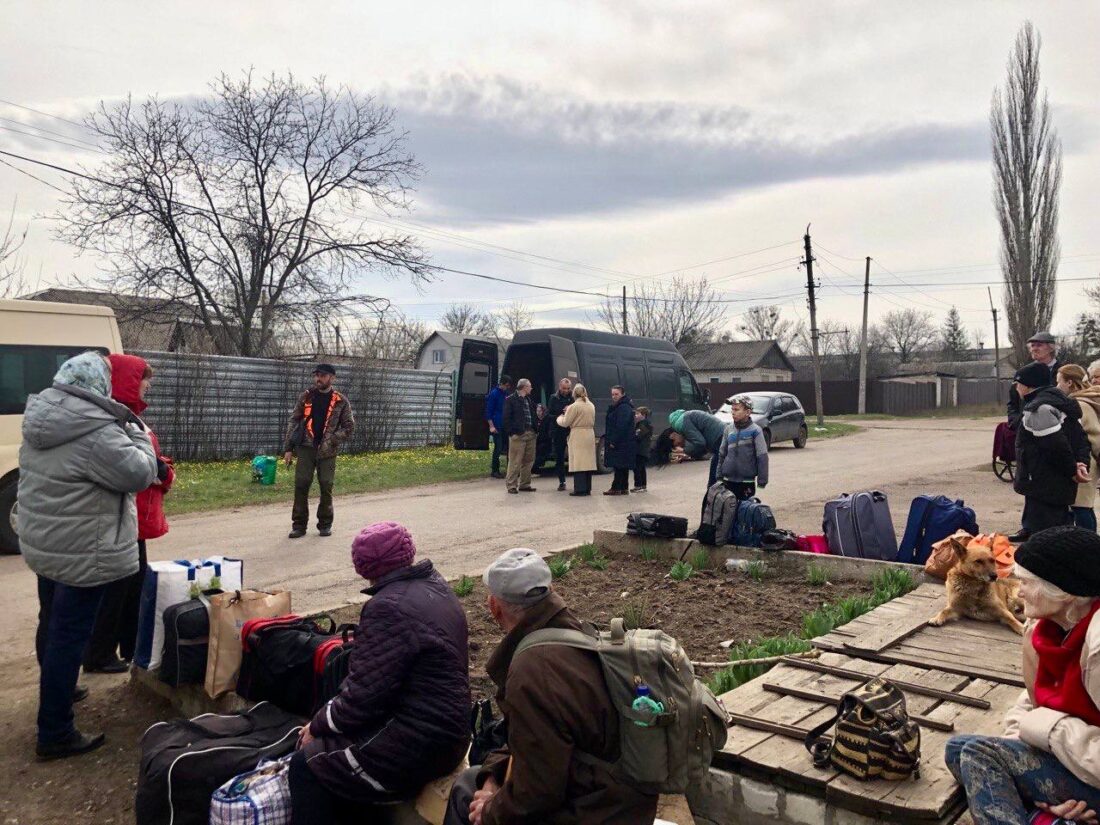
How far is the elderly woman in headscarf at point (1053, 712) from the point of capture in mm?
2562

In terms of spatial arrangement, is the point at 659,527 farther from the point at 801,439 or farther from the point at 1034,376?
the point at 801,439

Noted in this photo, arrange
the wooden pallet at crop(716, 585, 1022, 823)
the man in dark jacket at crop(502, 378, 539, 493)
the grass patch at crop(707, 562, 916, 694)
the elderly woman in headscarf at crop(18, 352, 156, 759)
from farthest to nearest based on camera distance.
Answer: the man in dark jacket at crop(502, 378, 539, 493) < the grass patch at crop(707, 562, 916, 694) < the elderly woman in headscarf at crop(18, 352, 156, 759) < the wooden pallet at crop(716, 585, 1022, 823)

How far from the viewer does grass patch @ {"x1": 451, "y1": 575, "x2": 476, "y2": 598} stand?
21.3 feet

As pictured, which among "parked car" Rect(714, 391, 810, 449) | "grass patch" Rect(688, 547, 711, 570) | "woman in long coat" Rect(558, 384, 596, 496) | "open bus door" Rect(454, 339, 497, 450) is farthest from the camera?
"parked car" Rect(714, 391, 810, 449)

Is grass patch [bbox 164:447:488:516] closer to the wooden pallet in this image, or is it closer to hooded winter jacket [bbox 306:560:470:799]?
hooded winter jacket [bbox 306:560:470:799]

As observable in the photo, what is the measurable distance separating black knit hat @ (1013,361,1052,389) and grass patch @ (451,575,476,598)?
463 cm

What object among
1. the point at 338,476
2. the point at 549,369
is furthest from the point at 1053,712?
the point at 338,476

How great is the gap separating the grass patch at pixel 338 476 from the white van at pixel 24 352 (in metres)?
2.67

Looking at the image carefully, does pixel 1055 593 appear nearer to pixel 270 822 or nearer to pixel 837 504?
pixel 270 822

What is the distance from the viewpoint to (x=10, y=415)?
9250 millimetres

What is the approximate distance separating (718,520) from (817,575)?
1139 mm

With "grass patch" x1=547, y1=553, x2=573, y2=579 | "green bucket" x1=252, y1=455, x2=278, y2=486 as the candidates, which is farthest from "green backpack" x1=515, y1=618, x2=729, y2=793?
"green bucket" x1=252, y1=455, x2=278, y2=486

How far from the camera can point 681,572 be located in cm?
709

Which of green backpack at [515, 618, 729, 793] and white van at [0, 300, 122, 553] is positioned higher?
white van at [0, 300, 122, 553]
